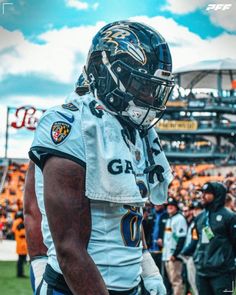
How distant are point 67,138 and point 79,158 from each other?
0.06 meters

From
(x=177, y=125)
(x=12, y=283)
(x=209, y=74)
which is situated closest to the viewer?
(x=12, y=283)

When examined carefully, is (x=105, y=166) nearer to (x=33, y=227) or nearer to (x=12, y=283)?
(x=33, y=227)

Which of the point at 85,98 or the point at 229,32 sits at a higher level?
the point at 229,32

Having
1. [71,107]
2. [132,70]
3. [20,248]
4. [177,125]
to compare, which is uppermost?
[177,125]

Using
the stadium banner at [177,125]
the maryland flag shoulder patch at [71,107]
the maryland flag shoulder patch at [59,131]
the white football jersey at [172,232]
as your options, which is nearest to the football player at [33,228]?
the maryland flag shoulder patch at [71,107]

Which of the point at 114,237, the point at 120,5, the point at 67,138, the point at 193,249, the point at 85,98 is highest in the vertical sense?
the point at 120,5

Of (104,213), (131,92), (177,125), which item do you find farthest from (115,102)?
(177,125)

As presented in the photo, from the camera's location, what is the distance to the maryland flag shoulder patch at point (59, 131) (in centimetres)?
168

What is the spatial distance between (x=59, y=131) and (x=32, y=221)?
52 centimetres

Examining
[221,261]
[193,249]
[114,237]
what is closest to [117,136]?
[114,237]

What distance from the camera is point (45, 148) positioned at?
1696 mm

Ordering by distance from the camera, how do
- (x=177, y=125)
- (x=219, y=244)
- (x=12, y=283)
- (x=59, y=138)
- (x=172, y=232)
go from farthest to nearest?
(x=177, y=125) < (x=12, y=283) < (x=172, y=232) < (x=219, y=244) < (x=59, y=138)

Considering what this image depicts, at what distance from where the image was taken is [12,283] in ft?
31.8

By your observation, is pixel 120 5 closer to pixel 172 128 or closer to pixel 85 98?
pixel 85 98
